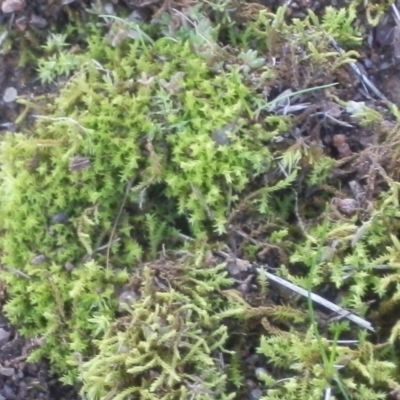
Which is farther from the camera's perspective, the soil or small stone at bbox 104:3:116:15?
small stone at bbox 104:3:116:15

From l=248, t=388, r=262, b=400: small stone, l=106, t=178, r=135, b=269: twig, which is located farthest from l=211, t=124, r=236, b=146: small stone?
l=248, t=388, r=262, b=400: small stone

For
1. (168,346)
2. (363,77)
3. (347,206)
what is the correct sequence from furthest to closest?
(363,77) → (347,206) → (168,346)

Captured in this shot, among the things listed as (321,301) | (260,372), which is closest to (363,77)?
(321,301)

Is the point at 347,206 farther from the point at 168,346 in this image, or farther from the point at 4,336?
the point at 4,336

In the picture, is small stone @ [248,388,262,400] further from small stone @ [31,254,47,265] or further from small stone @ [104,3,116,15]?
small stone @ [104,3,116,15]

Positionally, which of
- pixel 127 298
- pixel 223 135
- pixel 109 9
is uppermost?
pixel 109 9

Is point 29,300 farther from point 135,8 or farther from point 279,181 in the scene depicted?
point 135,8

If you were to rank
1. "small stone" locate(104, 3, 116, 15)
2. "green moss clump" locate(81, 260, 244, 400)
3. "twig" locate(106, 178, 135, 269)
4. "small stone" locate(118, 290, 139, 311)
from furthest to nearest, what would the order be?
1. "small stone" locate(104, 3, 116, 15)
2. "twig" locate(106, 178, 135, 269)
3. "small stone" locate(118, 290, 139, 311)
4. "green moss clump" locate(81, 260, 244, 400)

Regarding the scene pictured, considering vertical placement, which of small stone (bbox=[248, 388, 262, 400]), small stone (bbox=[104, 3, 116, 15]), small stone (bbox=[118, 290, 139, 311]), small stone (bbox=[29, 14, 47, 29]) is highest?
small stone (bbox=[29, 14, 47, 29])
